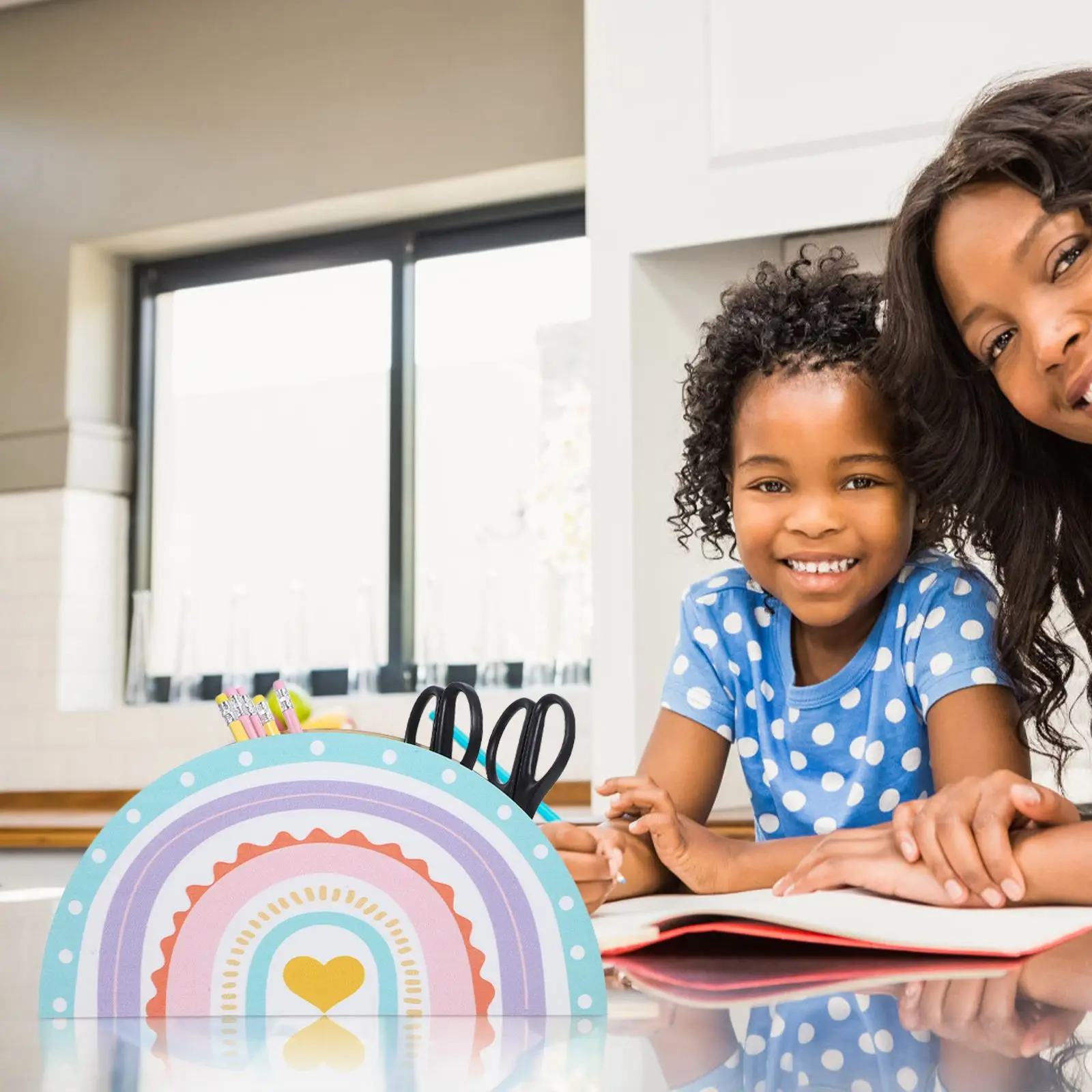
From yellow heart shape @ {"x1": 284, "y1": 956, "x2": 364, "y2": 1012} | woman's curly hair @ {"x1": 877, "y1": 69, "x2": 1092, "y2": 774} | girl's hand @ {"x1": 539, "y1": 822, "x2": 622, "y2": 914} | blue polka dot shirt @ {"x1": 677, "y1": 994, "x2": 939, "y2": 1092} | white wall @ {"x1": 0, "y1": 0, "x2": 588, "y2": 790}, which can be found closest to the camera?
blue polka dot shirt @ {"x1": 677, "y1": 994, "x2": 939, "y2": 1092}

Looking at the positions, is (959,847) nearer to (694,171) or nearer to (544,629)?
(694,171)

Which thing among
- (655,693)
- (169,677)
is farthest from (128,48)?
(655,693)

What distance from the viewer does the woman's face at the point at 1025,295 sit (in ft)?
2.87

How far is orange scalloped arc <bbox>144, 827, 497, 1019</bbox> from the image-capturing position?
42 centimetres

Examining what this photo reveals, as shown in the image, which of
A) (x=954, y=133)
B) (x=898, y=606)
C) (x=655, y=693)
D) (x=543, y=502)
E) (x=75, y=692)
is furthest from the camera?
(x=75, y=692)

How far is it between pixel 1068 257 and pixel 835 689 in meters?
0.39

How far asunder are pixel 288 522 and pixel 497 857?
291cm

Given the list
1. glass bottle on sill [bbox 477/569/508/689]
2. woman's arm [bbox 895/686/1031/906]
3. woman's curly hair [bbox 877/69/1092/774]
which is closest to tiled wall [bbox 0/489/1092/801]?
glass bottle on sill [bbox 477/569/508/689]

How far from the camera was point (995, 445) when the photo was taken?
3.51ft

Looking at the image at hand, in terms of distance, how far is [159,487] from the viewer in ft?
11.1

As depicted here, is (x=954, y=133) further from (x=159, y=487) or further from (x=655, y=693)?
(x=159, y=487)

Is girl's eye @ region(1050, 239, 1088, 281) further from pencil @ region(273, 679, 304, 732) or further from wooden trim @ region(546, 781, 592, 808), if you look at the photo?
wooden trim @ region(546, 781, 592, 808)

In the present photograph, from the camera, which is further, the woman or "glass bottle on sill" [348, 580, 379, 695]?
"glass bottle on sill" [348, 580, 379, 695]

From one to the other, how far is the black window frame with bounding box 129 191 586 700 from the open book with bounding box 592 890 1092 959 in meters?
2.46
